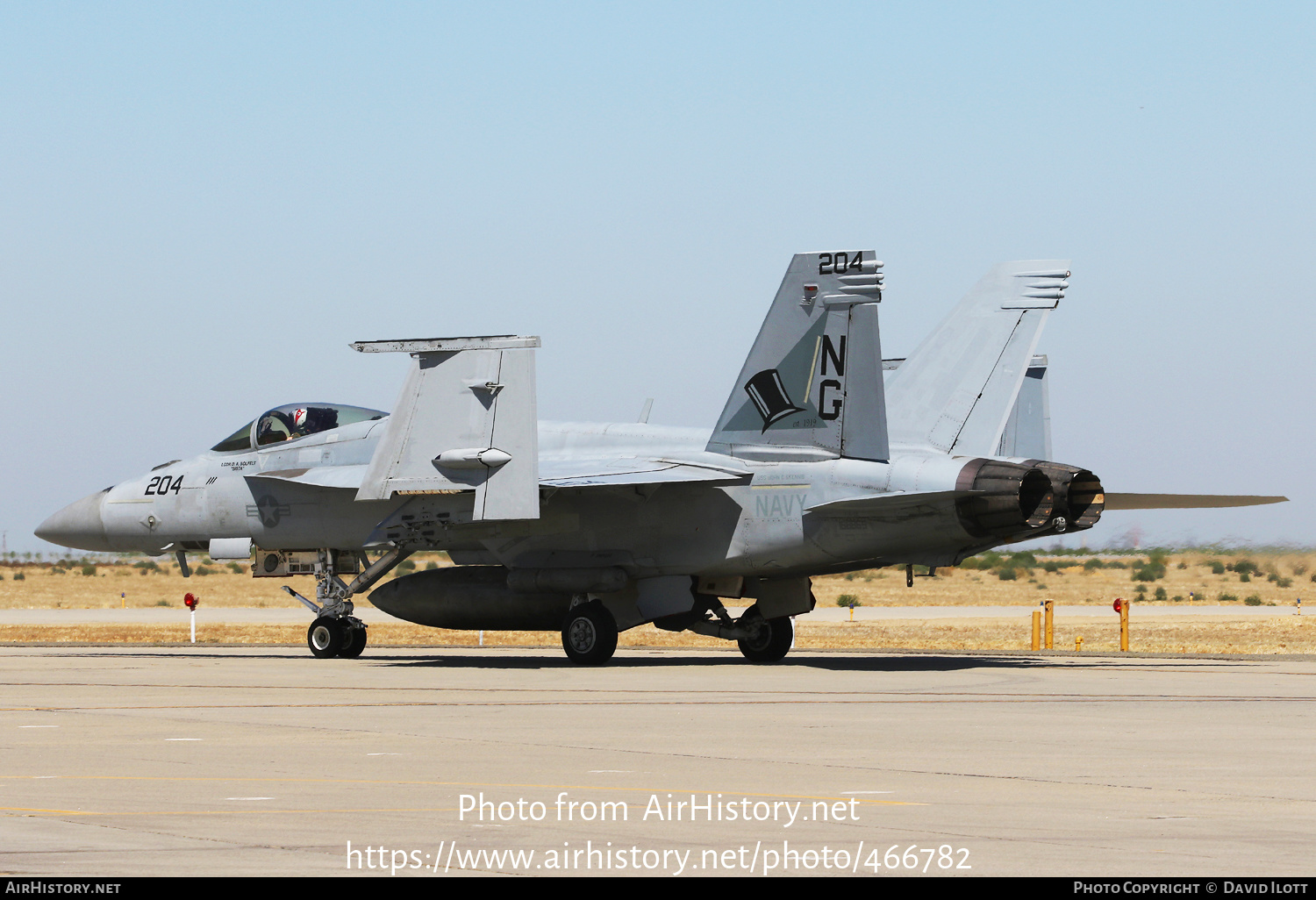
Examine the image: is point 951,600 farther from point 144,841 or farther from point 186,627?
point 144,841

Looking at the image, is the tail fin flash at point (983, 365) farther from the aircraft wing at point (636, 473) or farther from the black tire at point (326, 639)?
the black tire at point (326, 639)

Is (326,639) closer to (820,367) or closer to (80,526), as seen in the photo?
(80,526)

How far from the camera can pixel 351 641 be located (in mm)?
24188

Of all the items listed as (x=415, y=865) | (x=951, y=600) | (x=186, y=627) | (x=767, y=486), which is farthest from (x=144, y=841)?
(x=951, y=600)

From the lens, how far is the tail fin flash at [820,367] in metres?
19.9

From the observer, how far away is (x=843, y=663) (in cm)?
2244

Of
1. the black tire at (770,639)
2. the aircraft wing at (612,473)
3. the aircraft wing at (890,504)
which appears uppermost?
the aircraft wing at (612,473)

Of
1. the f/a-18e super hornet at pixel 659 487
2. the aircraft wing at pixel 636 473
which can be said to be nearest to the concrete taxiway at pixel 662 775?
Answer: the f/a-18e super hornet at pixel 659 487

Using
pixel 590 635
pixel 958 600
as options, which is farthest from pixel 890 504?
pixel 958 600

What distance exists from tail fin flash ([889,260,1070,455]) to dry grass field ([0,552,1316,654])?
677 cm

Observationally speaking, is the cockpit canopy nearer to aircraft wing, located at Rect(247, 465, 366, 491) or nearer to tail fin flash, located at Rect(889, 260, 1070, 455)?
aircraft wing, located at Rect(247, 465, 366, 491)

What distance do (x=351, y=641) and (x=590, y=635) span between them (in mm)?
4332

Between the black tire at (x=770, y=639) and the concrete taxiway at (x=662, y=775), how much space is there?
374 centimetres
